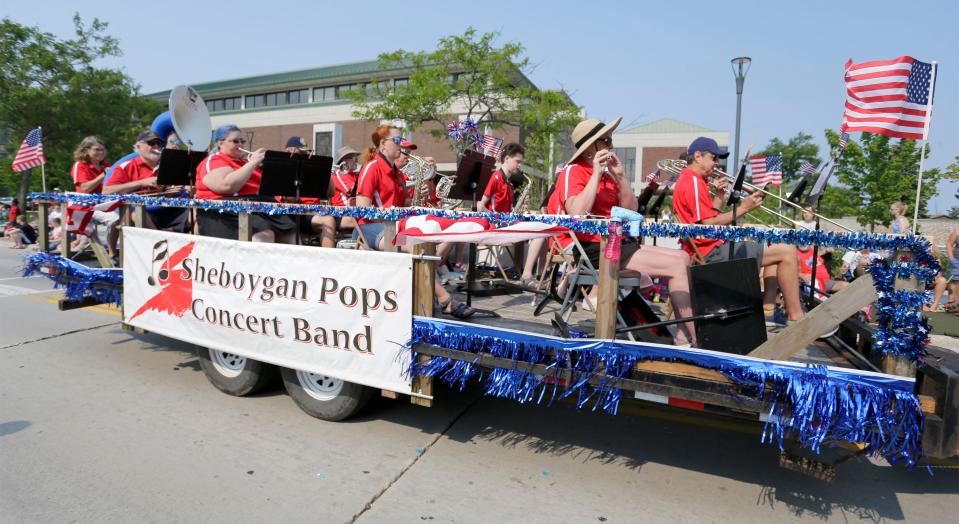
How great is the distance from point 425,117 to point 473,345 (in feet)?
71.4

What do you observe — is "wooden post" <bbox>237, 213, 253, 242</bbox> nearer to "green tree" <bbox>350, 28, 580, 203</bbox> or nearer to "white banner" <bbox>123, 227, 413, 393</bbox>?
"white banner" <bbox>123, 227, 413, 393</bbox>

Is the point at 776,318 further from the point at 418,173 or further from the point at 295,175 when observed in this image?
the point at 418,173

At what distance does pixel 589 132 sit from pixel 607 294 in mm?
1534

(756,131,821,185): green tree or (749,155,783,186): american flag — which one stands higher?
(756,131,821,185): green tree

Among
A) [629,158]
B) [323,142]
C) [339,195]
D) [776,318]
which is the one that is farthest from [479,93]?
[629,158]

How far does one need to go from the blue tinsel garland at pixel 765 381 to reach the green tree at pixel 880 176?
44.1 feet

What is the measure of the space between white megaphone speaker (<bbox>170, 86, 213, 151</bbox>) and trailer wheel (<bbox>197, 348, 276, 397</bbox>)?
2.35 m

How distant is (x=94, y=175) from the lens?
271 inches

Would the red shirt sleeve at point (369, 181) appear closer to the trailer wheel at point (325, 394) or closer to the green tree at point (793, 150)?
the trailer wheel at point (325, 394)

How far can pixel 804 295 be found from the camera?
17.8 feet

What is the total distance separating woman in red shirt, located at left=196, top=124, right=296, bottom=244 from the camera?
16.5ft

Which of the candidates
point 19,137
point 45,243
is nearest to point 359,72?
point 19,137

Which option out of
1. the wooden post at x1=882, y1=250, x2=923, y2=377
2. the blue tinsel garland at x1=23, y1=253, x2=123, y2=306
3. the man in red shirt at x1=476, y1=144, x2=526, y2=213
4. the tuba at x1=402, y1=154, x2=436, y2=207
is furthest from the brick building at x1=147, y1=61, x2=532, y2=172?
the wooden post at x1=882, y1=250, x2=923, y2=377

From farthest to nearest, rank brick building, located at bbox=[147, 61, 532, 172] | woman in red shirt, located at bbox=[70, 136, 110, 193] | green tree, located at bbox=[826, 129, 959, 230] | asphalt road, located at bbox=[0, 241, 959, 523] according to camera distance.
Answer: brick building, located at bbox=[147, 61, 532, 172] → green tree, located at bbox=[826, 129, 959, 230] → woman in red shirt, located at bbox=[70, 136, 110, 193] → asphalt road, located at bbox=[0, 241, 959, 523]
